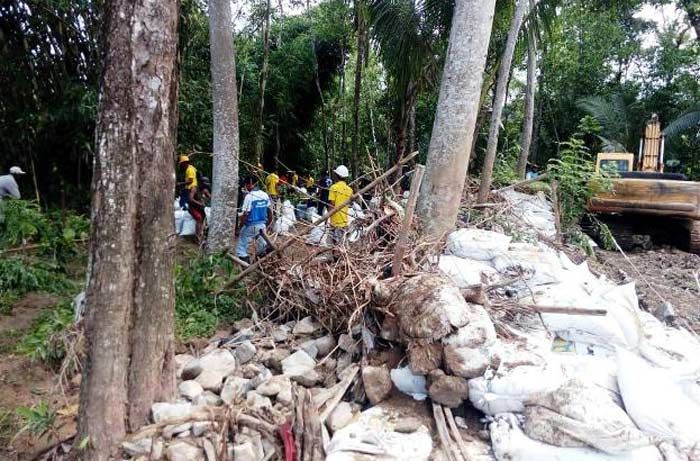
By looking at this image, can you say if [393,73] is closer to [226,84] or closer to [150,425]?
[226,84]

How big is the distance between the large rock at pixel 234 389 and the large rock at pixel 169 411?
0.21 meters

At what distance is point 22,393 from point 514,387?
10.9 ft

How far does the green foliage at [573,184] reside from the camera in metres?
5.75

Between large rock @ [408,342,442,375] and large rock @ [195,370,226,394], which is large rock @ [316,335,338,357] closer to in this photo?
large rock @ [195,370,226,394]

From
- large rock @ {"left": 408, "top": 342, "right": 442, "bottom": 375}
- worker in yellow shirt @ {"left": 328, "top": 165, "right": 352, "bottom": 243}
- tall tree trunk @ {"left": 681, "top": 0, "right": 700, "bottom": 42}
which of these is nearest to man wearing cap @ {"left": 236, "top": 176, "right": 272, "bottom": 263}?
worker in yellow shirt @ {"left": 328, "top": 165, "right": 352, "bottom": 243}

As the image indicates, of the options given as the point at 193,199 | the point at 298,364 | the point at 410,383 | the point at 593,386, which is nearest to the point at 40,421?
the point at 298,364

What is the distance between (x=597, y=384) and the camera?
2.50 m

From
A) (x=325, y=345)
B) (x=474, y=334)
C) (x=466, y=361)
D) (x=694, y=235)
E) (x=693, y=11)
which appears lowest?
(x=325, y=345)

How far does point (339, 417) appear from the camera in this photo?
2543 millimetres

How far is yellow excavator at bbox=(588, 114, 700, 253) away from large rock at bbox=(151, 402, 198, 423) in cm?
529

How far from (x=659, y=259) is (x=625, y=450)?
4633mm

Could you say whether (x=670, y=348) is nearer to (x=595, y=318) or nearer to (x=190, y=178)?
(x=595, y=318)

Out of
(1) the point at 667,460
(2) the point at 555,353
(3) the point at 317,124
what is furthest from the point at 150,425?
(3) the point at 317,124

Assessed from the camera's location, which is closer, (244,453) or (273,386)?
(244,453)
